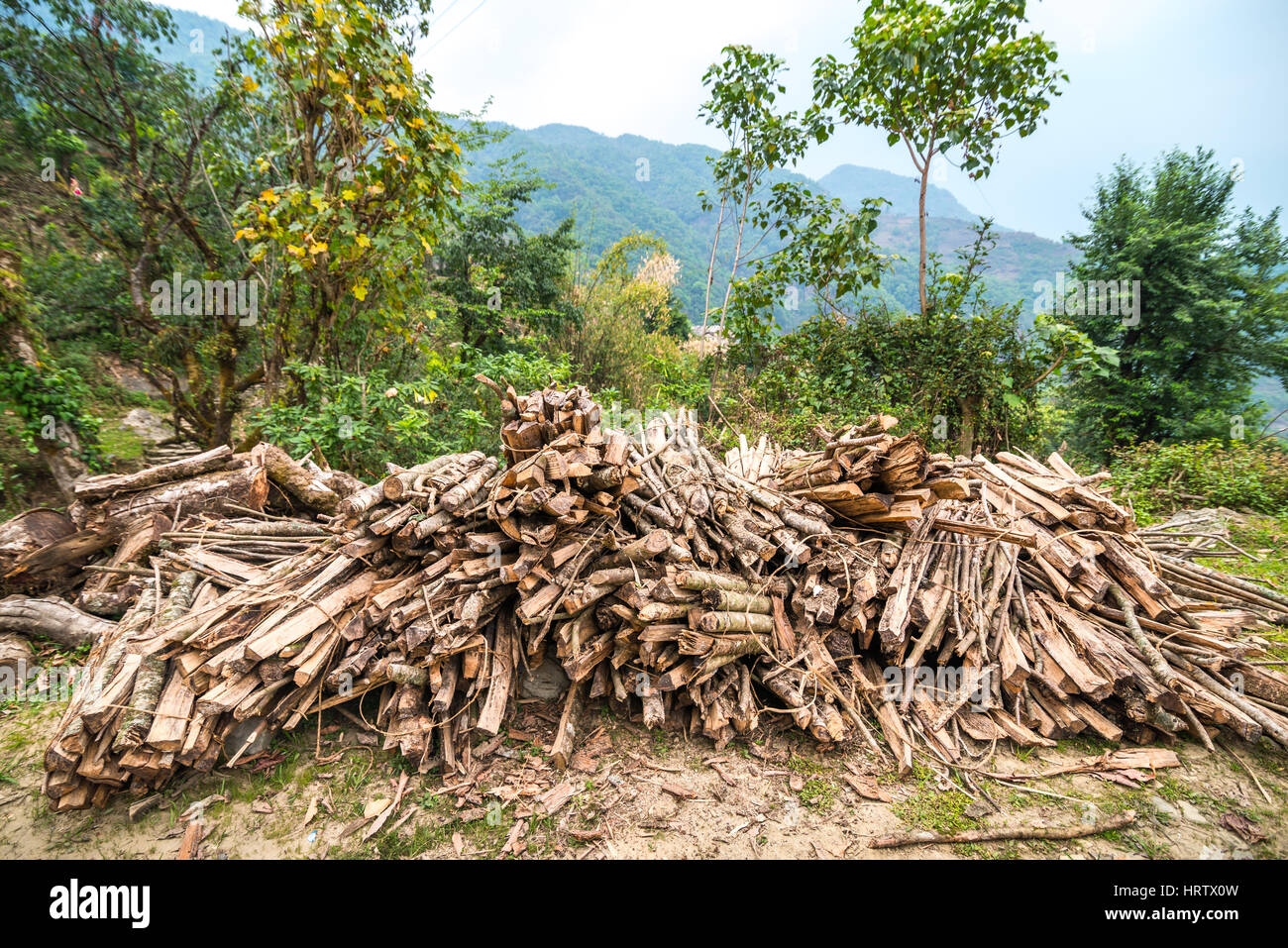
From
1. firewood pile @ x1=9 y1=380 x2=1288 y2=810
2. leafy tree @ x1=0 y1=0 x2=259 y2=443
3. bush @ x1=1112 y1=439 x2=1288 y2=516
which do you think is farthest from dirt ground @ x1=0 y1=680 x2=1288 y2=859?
bush @ x1=1112 y1=439 x2=1288 y2=516

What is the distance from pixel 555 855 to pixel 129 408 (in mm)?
13759

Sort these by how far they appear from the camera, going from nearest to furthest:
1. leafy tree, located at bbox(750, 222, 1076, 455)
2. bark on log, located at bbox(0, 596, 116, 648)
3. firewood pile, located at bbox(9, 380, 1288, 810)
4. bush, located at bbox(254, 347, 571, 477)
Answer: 1. firewood pile, located at bbox(9, 380, 1288, 810)
2. bark on log, located at bbox(0, 596, 116, 648)
3. bush, located at bbox(254, 347, 571, 477)
4. leafy tree, located at bbox(750, 222, 1076, 455)

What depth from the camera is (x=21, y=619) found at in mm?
4367

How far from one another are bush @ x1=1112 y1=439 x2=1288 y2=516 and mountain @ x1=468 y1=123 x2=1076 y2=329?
3.84m

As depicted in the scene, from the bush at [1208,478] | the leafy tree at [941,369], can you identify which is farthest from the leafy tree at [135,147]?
the bush at [1208,478]

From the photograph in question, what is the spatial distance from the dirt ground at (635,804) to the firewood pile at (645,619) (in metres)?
0.17

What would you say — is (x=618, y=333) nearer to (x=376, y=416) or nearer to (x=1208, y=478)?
(x=376, y=416)

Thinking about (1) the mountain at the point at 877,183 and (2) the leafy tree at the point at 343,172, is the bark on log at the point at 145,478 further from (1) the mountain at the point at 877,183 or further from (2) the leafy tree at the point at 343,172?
(1) the mountain at the point at 877,183

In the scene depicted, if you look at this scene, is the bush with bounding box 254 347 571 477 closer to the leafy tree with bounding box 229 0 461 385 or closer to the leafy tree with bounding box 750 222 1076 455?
the leafy tree with bounding box 229 0 461 385

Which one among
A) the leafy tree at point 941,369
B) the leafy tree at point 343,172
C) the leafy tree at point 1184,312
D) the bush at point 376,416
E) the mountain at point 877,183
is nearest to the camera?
the leafy tree at point 343,172

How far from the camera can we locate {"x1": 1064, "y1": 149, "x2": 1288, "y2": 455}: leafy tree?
11562 mm

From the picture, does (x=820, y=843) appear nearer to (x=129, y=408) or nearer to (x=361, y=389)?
(x=361, y=389)

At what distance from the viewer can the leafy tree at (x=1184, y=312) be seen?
11562mm
